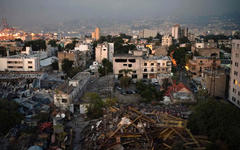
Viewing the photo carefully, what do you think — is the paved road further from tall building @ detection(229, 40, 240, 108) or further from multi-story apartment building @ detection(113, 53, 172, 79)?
multi-story apartment building @ detection(113, 53, 172, 79)

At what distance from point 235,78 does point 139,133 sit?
10146 mm

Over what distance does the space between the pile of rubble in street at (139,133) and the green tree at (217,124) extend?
1.52 ft

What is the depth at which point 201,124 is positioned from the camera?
10.2 m

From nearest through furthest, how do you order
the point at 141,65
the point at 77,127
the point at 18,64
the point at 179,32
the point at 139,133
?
the point at 139,133
the point at 77,127
the point at 141,65
the point at 18,64
the point at 179,32

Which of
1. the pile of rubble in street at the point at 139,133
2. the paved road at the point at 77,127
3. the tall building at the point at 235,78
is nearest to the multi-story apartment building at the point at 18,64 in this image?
the paved road at the point at 77,127

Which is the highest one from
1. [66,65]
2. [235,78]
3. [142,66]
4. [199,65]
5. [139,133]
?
[199,65]

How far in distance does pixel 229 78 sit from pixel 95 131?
40.5 feet

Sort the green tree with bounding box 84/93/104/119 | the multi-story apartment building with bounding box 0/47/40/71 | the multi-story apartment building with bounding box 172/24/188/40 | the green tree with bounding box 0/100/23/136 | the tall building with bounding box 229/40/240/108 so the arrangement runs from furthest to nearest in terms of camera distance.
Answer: the multi-story apartment building with bounding box 172/24/188/40
the multi-story apartment building with bounding box 0/47/40/71
the tall building with bounding box 229/40/240/108
the green tree with bounding box 84/93/104/119
the green tree with bounding box 0/100/23/136

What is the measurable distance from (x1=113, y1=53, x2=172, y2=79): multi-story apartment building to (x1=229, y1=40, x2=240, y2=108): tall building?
8958 millimetres

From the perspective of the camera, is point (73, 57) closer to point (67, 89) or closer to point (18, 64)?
point (18, 64)

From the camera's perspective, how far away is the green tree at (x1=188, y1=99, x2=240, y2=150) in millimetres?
8617

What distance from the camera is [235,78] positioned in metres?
16.5

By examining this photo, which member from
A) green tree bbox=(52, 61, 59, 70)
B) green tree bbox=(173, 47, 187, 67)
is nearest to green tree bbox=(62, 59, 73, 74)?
green tree bbox=(52, 61, 59, 70)

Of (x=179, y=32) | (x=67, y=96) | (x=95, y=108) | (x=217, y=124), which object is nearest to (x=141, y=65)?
(x=67, y=96)
